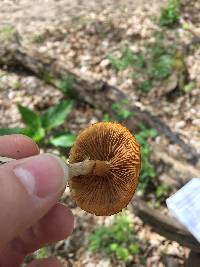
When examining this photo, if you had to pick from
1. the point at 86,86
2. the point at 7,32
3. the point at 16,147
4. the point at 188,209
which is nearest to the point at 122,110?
the point at 86,86

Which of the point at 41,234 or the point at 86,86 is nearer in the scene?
the point at 41,234

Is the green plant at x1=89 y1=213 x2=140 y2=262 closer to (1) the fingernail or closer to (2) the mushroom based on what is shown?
(2) the mushroom

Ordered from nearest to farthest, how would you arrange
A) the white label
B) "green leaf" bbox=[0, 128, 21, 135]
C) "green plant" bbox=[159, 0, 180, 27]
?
"green leaf" bbox=[0, 128, 21, 135]
the white label
"green plant" bbox=[159, 0, 180, 27]

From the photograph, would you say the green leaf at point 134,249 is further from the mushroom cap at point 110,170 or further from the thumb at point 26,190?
the thumb at point 26,190

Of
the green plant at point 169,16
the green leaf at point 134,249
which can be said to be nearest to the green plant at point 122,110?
the green leaf at point 134,249

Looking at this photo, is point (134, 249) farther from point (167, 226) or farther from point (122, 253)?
point (167, 226)

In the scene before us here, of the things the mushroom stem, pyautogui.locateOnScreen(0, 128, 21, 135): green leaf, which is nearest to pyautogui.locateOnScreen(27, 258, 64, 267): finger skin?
the mushroom stem
